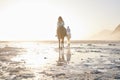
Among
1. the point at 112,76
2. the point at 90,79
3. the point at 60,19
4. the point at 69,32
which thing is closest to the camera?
the point at 90,79

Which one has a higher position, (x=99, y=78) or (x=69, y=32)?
(x=69, y=32)

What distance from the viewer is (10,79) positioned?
20562 millimetres

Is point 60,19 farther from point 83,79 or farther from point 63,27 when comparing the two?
point 83,79

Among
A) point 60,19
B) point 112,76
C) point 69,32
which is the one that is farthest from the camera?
point 69,32

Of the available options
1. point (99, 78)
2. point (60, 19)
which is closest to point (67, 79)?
point (99, 78)

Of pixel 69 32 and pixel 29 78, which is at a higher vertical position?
pixel 69 32

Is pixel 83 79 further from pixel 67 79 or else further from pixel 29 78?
pixel 29 78

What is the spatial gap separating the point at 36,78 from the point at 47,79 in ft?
3.85

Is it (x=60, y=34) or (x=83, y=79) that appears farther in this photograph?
(x=60, y=34)

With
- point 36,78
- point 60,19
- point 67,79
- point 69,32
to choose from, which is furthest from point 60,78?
point 69,32

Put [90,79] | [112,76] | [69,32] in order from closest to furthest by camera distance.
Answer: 1. [90,79]
2. [112,76]
3. [69,32]

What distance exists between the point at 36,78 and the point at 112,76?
6735 mm

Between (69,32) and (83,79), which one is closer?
(83,79)

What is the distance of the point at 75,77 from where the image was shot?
2128 cm
